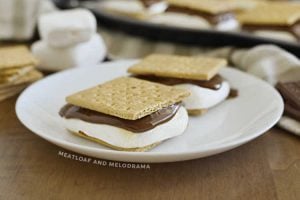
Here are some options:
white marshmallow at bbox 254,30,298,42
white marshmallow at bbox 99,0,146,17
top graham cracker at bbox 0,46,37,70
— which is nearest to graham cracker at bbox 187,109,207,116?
top graham cracker at bbox 0,46,37,70

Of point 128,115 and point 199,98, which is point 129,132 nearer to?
point 128,115

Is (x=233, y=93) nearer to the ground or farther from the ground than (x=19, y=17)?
farther from the ground

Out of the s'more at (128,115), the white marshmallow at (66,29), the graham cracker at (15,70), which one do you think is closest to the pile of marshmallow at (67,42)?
the white marshmallow at (66,29)

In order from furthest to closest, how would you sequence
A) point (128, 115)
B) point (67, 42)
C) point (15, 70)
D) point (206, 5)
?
1. point (206, 5)
2. point (67, 42)
3. point (15, 70)
4. point (128, 115)

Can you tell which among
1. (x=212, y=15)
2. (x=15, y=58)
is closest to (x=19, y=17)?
(x=15, y=58)

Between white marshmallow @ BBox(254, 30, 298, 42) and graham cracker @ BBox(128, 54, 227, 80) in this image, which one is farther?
white marshmallow @ BBox(254, 30, 298, 42)

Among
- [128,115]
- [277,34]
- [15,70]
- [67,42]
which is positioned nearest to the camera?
[128,115]

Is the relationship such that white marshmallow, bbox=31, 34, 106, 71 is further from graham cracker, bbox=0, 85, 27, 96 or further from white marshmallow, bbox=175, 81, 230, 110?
white marshmallow, bbox=175, 81, 230, 110

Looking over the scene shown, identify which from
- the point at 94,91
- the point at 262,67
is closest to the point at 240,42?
the point at 262,67
